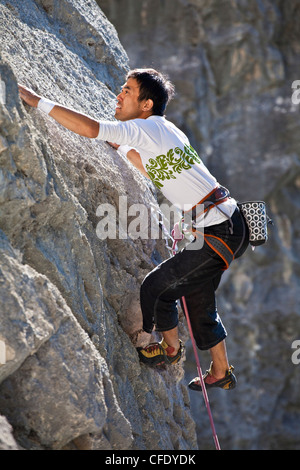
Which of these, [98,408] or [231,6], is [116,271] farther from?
[231,6]

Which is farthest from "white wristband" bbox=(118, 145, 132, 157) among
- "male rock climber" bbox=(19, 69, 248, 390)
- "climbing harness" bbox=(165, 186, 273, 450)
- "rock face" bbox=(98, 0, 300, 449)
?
"rock face" bbox=(98, 0, 300, 449)

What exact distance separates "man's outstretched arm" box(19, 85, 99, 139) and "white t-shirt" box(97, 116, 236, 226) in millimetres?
174

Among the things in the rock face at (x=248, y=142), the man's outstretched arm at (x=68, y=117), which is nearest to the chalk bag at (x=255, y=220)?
the man's outstretched arm at (x=68, y=117)

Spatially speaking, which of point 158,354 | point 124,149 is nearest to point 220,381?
point 158,354

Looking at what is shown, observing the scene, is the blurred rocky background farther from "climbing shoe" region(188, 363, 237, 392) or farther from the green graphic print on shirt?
the green graphic print on shirt

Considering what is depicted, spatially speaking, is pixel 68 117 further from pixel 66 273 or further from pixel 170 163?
pixel 66 273

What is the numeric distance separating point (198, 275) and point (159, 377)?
59 centimetres

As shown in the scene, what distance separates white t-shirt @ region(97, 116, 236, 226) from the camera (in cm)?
229

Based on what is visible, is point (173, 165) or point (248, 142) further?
point (248, 142)

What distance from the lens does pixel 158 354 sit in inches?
100

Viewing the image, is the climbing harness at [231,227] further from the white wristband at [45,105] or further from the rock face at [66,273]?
the white wristband at [45,105]

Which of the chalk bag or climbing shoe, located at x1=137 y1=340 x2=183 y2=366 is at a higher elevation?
the chalk bag

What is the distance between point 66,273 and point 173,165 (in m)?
0.59

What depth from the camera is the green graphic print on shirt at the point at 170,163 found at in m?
2.33
